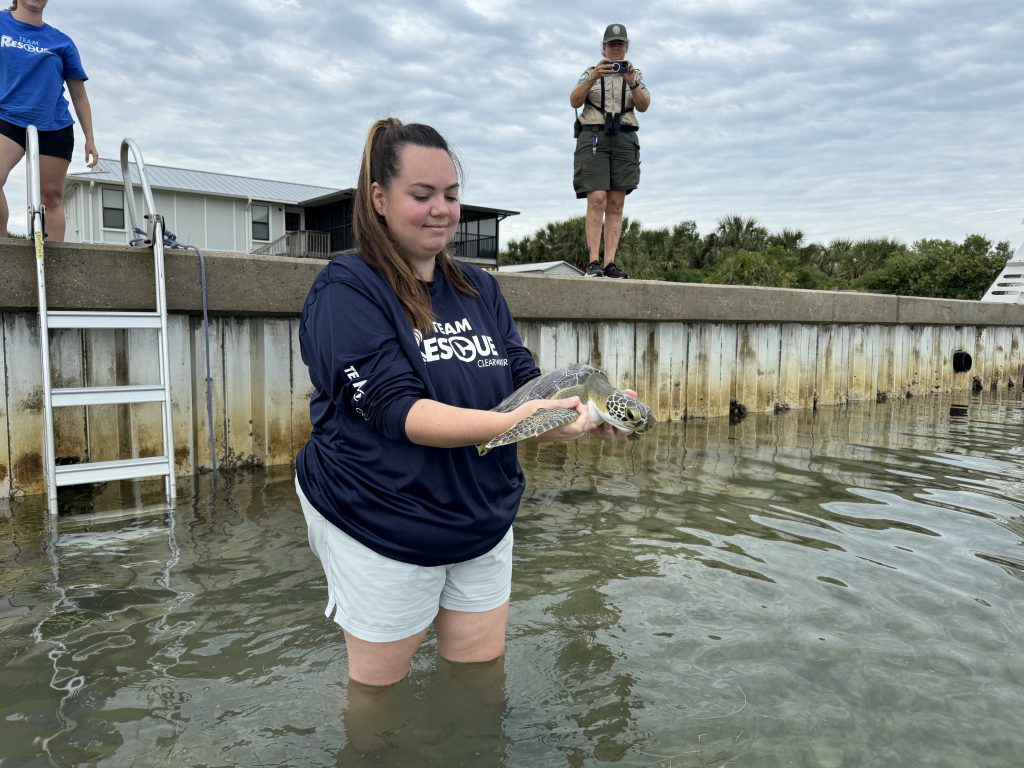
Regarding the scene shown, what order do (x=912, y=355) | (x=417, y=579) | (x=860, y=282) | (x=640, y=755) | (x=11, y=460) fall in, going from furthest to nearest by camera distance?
(x=860, y=282), (x=912, y=355), (x=11, y=460), (x=640, y=755), (x=417, y=579)

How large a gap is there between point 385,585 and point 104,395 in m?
3.87

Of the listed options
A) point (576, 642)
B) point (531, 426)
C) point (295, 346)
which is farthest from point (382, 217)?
point (295, 346)

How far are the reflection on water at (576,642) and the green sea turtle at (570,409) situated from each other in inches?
47.1

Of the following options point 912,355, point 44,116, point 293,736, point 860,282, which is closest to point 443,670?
point 293,736

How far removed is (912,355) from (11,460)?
1420 cm

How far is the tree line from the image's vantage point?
36.2m

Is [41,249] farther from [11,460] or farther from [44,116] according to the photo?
[11,460]

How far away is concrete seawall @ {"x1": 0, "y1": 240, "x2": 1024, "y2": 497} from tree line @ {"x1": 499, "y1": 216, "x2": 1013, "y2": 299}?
24.6 meters

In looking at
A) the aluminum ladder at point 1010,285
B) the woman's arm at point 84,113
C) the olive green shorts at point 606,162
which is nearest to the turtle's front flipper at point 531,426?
the woman's arm at point 84,113

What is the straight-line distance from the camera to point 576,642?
3.79m

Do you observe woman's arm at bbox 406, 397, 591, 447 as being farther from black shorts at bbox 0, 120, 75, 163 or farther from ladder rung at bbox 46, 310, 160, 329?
black shorts at bbox 0, 120, 75, 163

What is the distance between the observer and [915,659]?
3.57 m

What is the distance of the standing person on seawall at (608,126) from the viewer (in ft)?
28.5

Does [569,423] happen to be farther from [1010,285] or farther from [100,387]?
[1010,285]
